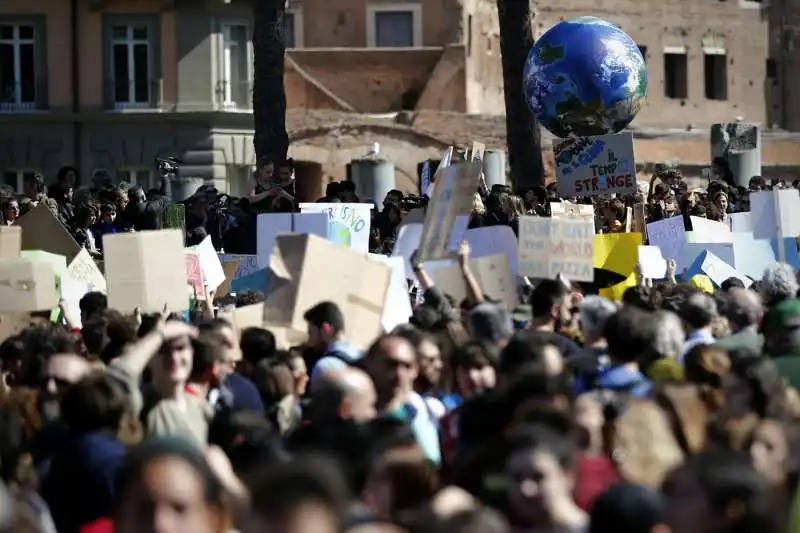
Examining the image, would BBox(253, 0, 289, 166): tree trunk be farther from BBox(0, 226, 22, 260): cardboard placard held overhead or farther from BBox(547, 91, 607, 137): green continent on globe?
BBox(0, 226, 22, 260): cardboard placard held overhead

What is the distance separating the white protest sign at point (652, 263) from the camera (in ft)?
49.4

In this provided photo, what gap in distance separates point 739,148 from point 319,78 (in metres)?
21.4

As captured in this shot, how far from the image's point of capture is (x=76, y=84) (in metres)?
42.2

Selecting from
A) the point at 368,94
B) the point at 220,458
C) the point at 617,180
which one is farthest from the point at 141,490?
the point at 368,94

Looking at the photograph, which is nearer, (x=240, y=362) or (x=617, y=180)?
(x=240, y=362)

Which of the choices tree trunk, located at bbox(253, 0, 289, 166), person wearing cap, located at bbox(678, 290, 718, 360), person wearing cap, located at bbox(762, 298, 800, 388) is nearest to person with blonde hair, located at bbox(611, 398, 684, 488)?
person wearing cap, located at bbox(762, 298, 800, 388)

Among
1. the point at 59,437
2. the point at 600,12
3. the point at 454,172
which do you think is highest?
the point at 600,12

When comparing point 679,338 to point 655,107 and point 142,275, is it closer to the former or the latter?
point 142,275

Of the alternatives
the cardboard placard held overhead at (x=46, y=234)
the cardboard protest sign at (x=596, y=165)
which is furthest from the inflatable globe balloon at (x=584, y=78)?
the cardboard placard held overhead at (x=46, y=234)

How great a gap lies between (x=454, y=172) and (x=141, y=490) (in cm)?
753

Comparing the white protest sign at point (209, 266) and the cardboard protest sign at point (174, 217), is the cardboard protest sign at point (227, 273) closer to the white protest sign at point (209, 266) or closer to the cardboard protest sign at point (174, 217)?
the white protest sign at point (209, 266)

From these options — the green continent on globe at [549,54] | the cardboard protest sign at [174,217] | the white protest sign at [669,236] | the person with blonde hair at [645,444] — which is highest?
the green continent on globe at [549,54]

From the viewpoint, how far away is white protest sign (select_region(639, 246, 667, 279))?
49.4ft

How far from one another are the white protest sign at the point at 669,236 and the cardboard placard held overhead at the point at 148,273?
15.0 feet
